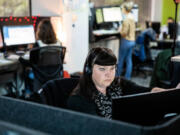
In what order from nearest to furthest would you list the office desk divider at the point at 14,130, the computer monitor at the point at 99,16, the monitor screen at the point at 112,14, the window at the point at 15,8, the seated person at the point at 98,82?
the office desk divider at the point at 14,130 < the seated person at the point at 98,82 < the window at the point at 15,8 < the computer monitor at the point at 99,16 < the monitor screen at the point at 112,14

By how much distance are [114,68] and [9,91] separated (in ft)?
9.16

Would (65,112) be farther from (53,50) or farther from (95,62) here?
(53,50)

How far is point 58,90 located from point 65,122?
102 cm

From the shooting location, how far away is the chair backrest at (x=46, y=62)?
305cm

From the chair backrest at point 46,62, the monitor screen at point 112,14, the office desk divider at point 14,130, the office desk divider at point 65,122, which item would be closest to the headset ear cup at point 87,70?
the office desk divider at point 65,122

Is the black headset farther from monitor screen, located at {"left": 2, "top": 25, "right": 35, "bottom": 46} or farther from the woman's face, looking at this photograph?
monitor screen, located at {"left": 2, "top": 25, "right": 35, "bottom": 46}

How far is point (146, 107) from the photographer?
886 mm

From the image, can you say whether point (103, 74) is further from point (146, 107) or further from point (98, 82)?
point (146, 107)

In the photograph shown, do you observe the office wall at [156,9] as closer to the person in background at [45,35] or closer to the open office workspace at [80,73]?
the open office workspace at [80,73]

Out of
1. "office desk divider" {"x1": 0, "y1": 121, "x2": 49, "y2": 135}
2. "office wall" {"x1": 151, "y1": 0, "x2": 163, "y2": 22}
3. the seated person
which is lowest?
the seated person

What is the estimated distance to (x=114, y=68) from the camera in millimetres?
1379

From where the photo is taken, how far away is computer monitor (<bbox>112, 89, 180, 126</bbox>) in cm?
85

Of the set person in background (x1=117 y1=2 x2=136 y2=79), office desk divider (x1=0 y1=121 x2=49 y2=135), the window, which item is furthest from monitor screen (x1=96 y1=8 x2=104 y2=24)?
office desk divider (x1=0 y1=121 x2=49 y2=135)

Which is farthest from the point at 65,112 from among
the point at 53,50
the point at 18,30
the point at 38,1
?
the point at 38,1
